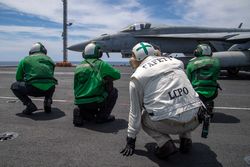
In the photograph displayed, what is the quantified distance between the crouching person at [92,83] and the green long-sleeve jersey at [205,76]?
1.64 meters

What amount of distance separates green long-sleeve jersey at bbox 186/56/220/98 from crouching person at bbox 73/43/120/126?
164 cm

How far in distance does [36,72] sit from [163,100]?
147 inches

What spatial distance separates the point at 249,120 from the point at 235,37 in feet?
39.6

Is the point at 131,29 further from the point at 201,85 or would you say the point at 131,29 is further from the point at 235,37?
the point at 201,85

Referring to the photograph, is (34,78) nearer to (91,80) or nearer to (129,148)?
(91,80)

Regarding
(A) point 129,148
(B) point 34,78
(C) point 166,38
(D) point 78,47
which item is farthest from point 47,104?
(D) point 78,47

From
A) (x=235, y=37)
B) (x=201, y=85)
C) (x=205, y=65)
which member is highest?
(x=235, y=37)

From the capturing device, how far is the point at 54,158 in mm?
3742

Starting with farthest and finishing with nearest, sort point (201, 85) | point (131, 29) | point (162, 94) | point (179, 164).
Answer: point (131, 29) → point (201, 85) → point (179, 164) → point (162, 94)

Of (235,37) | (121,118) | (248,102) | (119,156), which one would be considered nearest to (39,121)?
(121,118)

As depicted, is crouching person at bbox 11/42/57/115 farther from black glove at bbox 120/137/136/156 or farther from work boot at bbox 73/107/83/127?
black glove at bbox 120/137/136/156

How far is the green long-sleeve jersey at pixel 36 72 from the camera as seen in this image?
6137mm

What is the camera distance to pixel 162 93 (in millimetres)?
3408

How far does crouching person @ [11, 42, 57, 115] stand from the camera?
6.15 m
